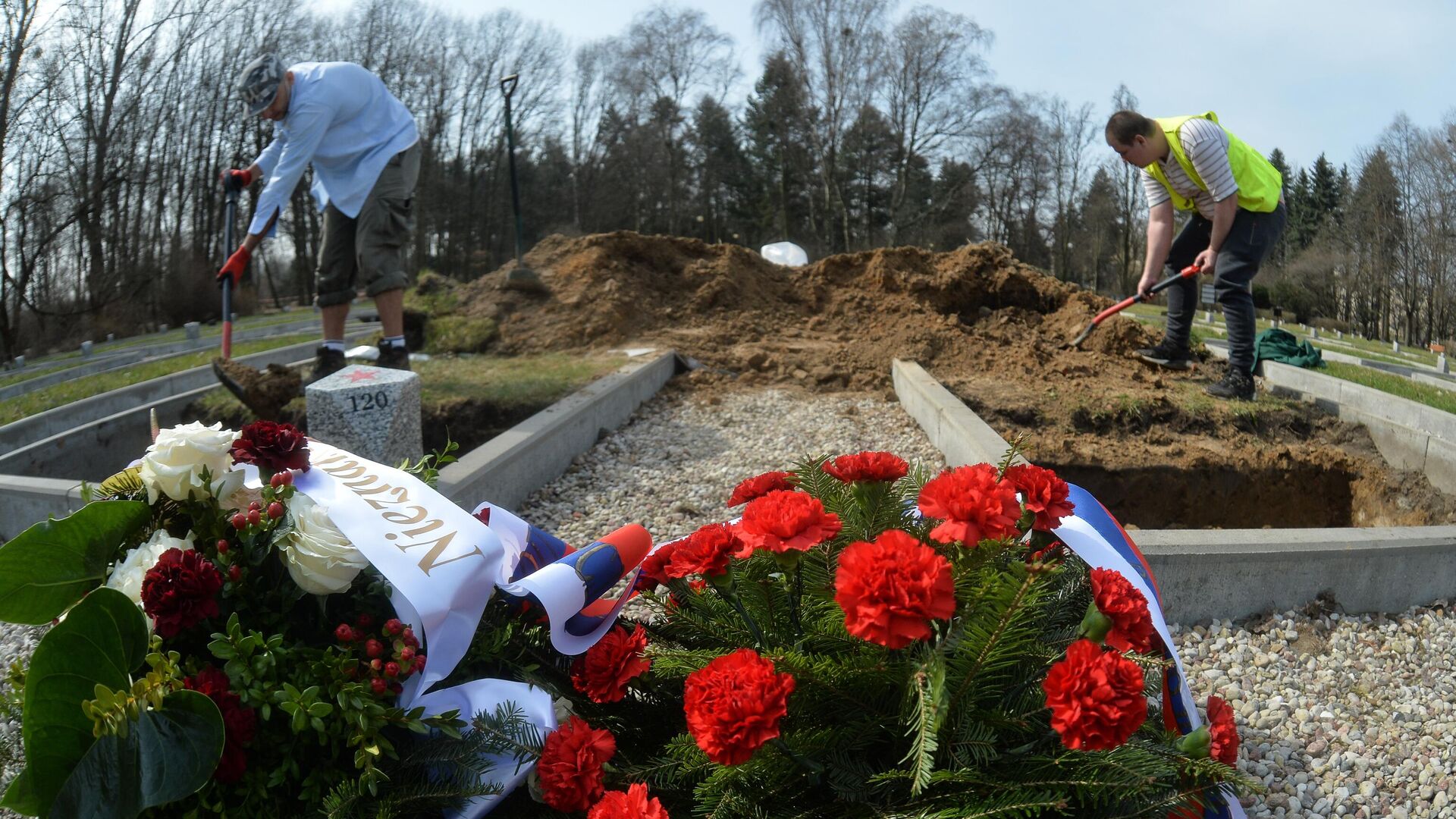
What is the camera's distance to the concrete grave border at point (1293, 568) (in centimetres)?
276

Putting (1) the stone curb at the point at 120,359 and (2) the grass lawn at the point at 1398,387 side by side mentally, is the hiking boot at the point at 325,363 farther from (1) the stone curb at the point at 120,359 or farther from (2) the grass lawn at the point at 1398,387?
(2) the grass lawn at the point at 1398,387

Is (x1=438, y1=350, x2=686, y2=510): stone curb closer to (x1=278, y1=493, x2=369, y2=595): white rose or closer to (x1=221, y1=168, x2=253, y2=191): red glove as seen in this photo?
(x1=278, y1=493, x2=369, y2=595): white rose

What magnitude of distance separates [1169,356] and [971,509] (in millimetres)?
5816

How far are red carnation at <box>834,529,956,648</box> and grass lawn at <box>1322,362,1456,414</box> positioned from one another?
4.68 meters

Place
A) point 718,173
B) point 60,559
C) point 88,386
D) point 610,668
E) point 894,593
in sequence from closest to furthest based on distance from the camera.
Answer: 1. point 894,593
2. point 60,559
3. point 610,668
4. point 88,386
5. point 718,173

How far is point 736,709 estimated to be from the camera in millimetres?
1146

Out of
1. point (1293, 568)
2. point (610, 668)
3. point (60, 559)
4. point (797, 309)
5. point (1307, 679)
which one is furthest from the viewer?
point (797, 309)

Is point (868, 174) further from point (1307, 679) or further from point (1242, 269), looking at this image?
point (1307, 679)

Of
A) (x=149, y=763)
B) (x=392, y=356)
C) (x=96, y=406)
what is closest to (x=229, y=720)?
(x=149, y=763)

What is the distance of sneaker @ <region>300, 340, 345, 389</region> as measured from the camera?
5152 millimetres

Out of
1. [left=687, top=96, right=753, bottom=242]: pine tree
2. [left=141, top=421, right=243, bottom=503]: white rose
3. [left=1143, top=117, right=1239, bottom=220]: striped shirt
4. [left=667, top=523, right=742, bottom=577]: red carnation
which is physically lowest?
[left=667, top=523, right=742, bottom=577]: red carnation


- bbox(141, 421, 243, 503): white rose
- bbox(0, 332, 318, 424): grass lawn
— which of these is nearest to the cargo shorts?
bbox(0, 332, 318, 424): grass lawn

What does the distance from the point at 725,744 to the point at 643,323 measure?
7.37 meters

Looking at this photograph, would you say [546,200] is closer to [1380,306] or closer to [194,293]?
[194,293]
